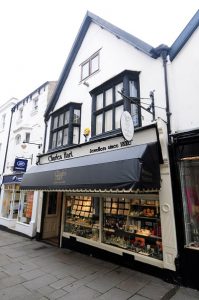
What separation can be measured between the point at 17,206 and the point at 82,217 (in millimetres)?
7040

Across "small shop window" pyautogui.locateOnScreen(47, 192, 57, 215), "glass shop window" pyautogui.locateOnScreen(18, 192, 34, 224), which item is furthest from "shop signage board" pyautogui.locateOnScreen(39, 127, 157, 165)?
"glass shop window" pyautogui.locateOnScreen(18, 192, 34, 224)

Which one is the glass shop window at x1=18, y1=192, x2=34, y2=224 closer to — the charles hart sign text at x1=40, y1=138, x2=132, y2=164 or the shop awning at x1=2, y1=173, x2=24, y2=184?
the shop awning at x1=2, y1=173, x2=24, y2=184

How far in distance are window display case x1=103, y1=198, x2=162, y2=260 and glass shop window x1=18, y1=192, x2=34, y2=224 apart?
6.10 metres

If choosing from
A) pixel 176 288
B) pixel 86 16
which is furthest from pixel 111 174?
pixel 86 16

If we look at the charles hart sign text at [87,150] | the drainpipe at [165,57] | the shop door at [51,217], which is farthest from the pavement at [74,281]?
the drainpipe at [165,57]

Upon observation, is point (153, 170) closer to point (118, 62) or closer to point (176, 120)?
point (176, 120)

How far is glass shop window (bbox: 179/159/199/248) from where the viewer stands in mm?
5258

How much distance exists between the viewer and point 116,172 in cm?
524

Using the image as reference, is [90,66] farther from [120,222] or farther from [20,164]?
[120,222]

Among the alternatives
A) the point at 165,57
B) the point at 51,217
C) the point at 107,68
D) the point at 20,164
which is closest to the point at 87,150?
the point at 107,68

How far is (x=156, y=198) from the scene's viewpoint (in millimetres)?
6055

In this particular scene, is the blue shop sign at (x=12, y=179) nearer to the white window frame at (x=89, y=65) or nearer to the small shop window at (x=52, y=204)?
the small shop window at (x=52, y=204)

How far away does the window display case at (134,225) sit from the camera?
6035 millimetres

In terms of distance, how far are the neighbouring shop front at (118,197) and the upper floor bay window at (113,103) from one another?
931 mm
